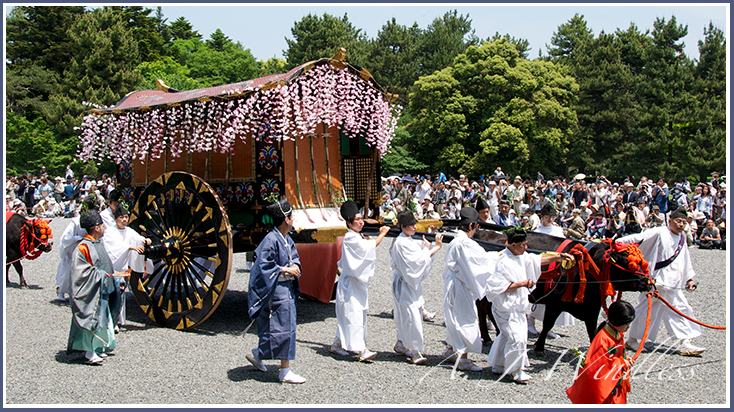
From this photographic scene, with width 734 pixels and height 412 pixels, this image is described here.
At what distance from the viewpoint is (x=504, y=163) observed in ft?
102

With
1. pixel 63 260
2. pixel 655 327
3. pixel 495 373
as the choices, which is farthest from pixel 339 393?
pixel 63 260

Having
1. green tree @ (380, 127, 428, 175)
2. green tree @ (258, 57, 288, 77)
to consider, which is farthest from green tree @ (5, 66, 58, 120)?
green tree @ (380, 127, 428, 175)

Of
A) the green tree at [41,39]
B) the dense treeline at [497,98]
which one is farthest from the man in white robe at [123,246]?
the green tree at [41,39]

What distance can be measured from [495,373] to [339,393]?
146 cm

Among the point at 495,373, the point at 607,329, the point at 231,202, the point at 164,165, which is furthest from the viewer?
the point at 164,165

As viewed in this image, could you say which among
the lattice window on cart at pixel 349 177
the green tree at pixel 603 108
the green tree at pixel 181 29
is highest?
the green tree at pixel 181 29

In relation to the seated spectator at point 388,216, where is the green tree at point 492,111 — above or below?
above

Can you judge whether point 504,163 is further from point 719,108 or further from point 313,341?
point 313,341

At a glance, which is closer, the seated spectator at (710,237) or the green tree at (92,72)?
the seated spectator at (710,237)

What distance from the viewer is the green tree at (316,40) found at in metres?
40.8

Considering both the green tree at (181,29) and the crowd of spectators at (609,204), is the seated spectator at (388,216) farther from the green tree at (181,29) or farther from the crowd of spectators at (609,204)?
the green tree at (181,29)

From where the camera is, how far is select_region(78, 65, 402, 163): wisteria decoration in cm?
666

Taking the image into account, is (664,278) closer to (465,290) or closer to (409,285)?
(465,290)

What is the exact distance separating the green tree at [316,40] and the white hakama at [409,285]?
118 feet
